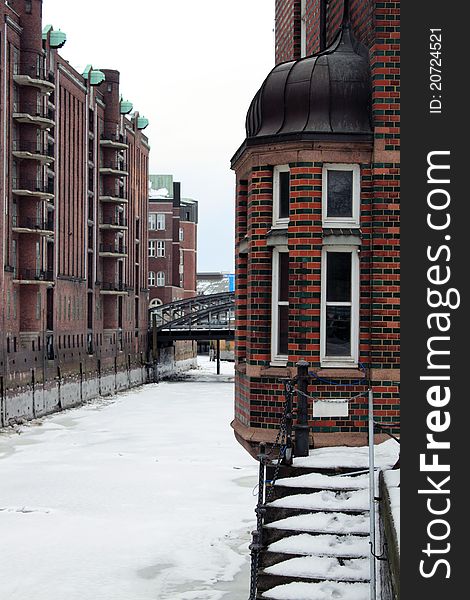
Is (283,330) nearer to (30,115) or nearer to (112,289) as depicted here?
(30,115)

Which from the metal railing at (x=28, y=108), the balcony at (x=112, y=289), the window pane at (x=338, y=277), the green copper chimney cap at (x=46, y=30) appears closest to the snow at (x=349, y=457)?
the window pane at (x=338, y=277)

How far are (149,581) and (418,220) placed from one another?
51.3ft

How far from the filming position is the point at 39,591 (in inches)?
752

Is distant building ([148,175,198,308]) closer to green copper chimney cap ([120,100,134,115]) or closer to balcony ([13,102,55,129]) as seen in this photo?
green copper chimney cap ([120,100,134,115])

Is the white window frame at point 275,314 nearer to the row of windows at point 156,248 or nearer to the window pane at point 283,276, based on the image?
the window pane at point 283,276

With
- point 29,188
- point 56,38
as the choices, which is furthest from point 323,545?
point 56,38

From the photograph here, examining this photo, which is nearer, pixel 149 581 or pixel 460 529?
pixel 460 529

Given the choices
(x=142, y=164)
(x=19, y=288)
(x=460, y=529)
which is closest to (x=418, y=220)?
(x=460, y=529)

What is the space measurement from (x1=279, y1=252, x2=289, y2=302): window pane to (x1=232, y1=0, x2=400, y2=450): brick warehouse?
0.09 ft

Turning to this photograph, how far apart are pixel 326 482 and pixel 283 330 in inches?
99.6

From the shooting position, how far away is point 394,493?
908 cm

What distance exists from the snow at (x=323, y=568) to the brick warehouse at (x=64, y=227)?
39.4 metres

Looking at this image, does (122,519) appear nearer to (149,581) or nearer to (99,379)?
(149,581)

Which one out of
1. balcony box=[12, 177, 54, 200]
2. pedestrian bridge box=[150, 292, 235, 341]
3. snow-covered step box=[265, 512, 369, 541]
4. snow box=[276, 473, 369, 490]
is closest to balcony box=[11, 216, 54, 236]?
balcony box=[12, 177, 54, 200]
